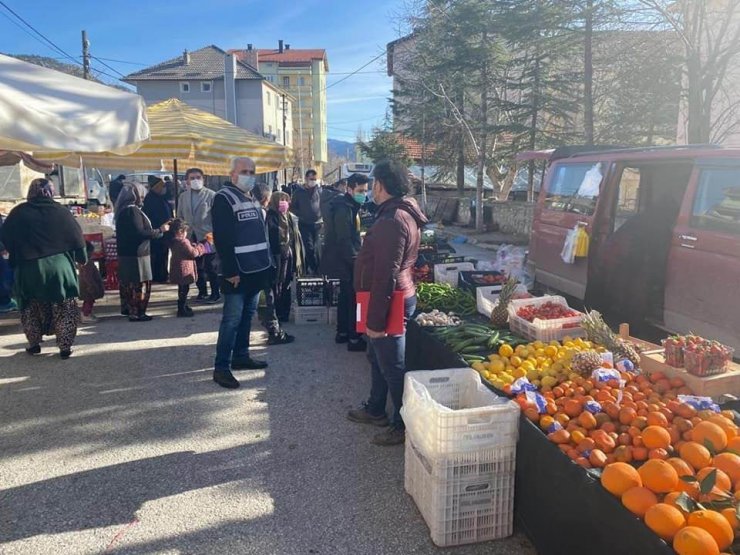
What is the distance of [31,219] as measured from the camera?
5.36m

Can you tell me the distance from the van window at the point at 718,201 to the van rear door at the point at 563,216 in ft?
4.61

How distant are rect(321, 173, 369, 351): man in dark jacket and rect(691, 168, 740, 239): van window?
3.16 meters

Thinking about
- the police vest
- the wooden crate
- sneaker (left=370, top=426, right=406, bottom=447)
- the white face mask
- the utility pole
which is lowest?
sneaker (left=370, top=426, right=406, bottom=447)

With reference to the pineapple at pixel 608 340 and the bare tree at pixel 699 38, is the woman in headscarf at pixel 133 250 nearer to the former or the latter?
the pineapple at pixel 608 340

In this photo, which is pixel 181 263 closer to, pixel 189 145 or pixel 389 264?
pixel 189 145

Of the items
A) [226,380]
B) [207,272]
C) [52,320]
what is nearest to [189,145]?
[207,272]

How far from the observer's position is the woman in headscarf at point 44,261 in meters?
5.37

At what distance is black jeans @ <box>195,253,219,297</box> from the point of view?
8.48 m

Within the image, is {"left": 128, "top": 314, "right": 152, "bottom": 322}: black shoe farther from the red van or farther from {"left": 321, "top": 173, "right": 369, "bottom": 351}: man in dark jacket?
the red van

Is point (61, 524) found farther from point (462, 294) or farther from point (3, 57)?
point (462, 294)

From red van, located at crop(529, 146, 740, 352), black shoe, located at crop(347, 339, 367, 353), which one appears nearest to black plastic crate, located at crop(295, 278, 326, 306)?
black shoe, located at crop(347, 339, 367, 353)

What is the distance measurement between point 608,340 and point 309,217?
581cm

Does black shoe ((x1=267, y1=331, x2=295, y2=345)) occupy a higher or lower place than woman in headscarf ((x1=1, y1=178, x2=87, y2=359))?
lower

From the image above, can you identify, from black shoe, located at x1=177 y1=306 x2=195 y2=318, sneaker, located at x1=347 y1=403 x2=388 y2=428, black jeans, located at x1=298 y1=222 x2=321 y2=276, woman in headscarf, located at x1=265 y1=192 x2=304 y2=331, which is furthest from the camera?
black jeans, located at x1=298 y1=222 x2=321 y2=276
